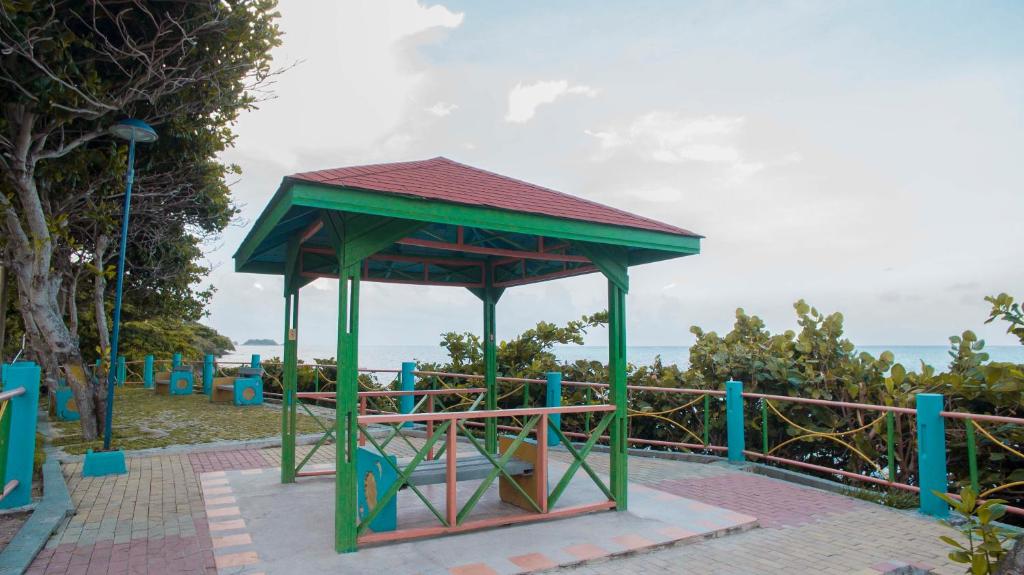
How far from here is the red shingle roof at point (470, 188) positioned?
187 inches

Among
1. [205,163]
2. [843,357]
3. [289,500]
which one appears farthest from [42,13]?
[843,357]

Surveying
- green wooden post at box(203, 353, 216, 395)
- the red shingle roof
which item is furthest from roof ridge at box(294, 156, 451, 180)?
green wooden post at box(203, 353, 216, 395)

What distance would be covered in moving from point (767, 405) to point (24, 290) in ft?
36.2

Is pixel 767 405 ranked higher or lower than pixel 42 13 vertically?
lower

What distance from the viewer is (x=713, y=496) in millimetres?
6410

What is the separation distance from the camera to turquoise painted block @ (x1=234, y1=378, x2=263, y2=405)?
15.7 m

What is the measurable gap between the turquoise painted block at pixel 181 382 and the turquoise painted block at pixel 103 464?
1153 centimetres

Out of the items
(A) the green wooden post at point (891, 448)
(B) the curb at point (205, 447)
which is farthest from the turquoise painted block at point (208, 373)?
(A) the green wooden post at point (891, 448)

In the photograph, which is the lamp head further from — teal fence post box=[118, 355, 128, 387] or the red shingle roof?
teal fence post box=[118, 355, 128, 387]

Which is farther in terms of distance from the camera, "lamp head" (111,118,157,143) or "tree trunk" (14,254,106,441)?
"tree trunk" (14,254,106,441)

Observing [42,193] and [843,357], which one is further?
[42,193]

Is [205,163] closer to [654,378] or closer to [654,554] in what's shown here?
[654,378]

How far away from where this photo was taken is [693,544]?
4.93 metres

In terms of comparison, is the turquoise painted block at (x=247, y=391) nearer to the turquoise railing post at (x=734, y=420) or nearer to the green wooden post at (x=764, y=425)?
the turquoise railing post at (x=734, y=420)
